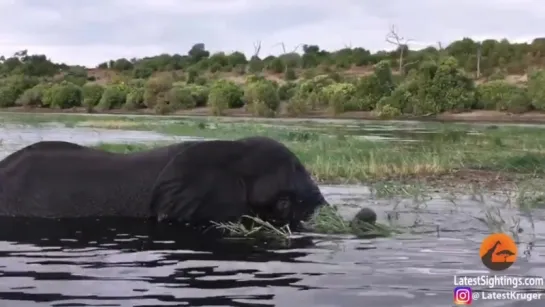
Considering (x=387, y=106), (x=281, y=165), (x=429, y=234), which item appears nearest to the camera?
(x=429, y=234)

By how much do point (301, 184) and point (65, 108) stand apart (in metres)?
60.6

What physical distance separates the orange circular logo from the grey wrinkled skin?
2.31 meters

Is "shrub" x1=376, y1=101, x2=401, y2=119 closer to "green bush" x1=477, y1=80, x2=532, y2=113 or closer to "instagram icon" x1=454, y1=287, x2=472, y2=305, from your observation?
"green bush" x1=477, y1=80, x2=532, y2=113

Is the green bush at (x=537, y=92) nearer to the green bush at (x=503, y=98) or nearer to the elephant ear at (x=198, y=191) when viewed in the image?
the green bush at (x=503, y=98)

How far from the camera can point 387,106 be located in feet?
183

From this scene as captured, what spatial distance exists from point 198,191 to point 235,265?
224 cm

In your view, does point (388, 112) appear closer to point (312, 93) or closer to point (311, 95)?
point (311, 95)

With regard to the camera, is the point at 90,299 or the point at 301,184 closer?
the point at 90,299

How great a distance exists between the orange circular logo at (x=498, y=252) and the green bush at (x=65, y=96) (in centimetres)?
6187

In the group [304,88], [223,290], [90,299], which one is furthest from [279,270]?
[304,88]

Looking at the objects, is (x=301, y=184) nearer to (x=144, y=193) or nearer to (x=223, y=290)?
(x=144, y=193)

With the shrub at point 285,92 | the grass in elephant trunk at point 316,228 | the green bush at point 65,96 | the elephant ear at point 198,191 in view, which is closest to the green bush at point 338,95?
the shrub at point 285,92

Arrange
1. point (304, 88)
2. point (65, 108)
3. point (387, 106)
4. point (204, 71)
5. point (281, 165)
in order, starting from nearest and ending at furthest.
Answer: point (281, 165)
point (387, 106)
point (304, 88)
point (65, 108)
point (204, 71)

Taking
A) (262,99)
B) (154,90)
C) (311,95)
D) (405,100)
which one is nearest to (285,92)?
(311,95)
